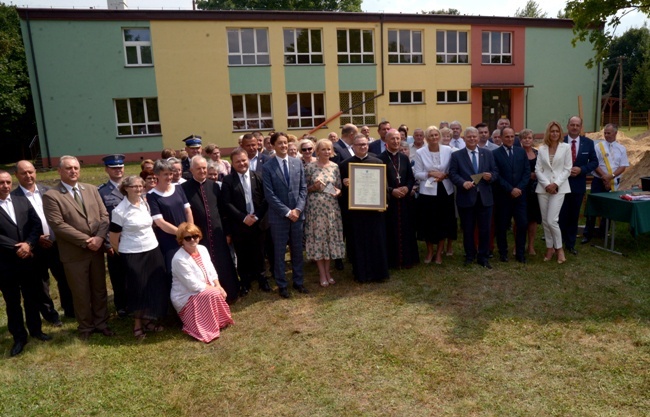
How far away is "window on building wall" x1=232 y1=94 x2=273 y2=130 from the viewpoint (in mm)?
23241

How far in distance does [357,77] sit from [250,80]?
18.0ft

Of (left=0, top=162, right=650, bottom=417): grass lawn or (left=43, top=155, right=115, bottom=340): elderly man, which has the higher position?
(left=43, top=155, right=115, bottom=340): elderly man

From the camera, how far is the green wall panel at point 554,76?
2666 cm

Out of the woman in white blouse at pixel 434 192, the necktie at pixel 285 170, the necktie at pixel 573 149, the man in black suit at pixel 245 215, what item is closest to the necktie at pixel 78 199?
the man in black suit at pixel 245 215

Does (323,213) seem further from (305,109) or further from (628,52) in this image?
(628,52)

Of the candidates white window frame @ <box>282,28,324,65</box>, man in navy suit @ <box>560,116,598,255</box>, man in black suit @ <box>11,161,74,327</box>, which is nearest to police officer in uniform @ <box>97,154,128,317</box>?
man in black suit @ <box>11,161,74,327</box>

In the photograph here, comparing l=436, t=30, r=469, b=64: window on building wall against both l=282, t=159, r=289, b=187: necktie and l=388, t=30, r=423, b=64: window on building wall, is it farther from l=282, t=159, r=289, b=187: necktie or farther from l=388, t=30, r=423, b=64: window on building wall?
l=282, t=159, r=289, b=187: necktie

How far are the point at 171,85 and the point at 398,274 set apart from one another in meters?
18.6

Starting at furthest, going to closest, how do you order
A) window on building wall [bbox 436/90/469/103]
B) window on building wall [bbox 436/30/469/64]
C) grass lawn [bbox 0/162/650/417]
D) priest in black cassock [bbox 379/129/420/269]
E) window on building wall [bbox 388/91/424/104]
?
window on building wall [bbox 436/90/469/103] < window on building wall [bbox 436/30/469/64] < window on building wall [bbox 388/91/424/104] < priest in black cassock [bbox 379/129/420/269] < grass lawn [bbox 0/162/650/417]

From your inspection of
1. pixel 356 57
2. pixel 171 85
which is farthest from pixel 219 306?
pixel 356 57

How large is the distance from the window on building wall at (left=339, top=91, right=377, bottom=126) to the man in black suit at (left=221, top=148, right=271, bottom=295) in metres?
18.8

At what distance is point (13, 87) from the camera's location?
27.8 m

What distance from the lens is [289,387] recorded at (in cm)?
404

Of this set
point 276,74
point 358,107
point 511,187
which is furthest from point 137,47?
point 511,187
